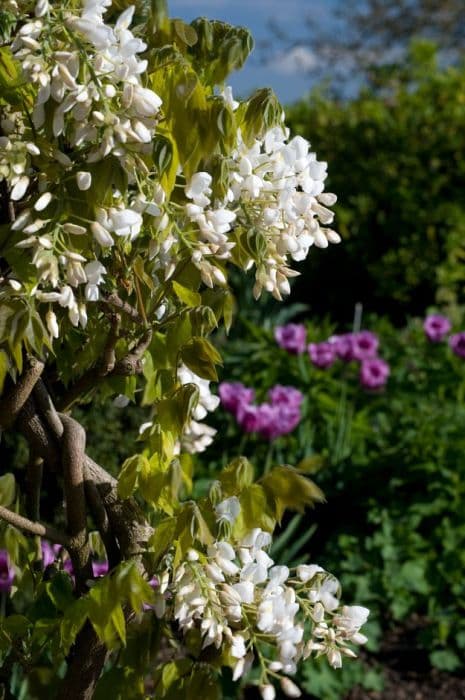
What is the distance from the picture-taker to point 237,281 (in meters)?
6.21

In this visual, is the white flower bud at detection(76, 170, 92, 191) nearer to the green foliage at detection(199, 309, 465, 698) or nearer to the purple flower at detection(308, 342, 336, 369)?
the green foliage at detection(199, 309, 465, 698)

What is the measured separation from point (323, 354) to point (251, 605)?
2.85 m

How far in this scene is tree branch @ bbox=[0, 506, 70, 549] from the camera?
1587 millimetres

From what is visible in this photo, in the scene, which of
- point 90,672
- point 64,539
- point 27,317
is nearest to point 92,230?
point 27,317

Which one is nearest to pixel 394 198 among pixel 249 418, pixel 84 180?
pixel 249 418

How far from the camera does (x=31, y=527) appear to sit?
5.30 ft

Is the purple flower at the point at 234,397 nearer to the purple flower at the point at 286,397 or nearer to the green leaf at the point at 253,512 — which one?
the purple flower at the point at 286,397

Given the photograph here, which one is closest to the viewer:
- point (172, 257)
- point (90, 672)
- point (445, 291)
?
point (172, 257)

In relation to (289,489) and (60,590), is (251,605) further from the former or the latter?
(60,590)

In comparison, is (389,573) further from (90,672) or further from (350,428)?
(90,672)

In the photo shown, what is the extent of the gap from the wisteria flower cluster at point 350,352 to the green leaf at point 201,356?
2841 mm

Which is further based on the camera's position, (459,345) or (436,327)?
(436,327)

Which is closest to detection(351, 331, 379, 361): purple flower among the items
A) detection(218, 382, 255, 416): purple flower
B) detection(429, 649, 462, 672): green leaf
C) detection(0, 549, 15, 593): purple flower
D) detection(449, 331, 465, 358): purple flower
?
detection(449, 331, 465, 358): purple flower

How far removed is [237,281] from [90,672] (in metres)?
4.60
